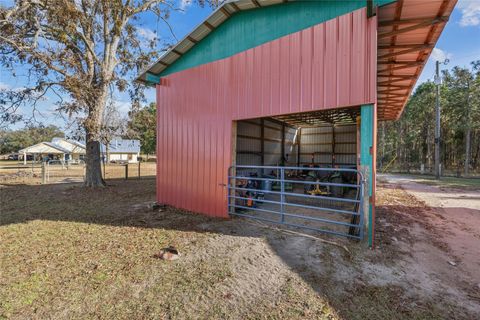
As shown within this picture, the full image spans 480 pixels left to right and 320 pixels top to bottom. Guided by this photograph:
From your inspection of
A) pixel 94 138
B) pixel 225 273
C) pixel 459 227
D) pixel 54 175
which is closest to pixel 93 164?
pixel 94 138

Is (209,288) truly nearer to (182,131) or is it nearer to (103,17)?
(182,131)

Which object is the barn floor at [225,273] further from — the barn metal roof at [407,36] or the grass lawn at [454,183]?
the grass lawn at [454,183]

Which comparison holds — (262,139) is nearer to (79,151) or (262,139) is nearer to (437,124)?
(437,124)

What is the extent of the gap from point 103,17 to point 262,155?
978cm

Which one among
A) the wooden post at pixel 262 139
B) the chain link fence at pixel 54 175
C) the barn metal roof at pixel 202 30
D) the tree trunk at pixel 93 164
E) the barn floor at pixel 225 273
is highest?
the barn metal roof at pixel 202 30

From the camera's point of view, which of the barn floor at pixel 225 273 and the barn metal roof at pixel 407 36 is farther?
the barn metal roof at pixel 407 36

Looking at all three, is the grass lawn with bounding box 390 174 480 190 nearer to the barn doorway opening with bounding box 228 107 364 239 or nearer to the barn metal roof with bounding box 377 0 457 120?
the barn doorway opening with bounding box 228 107 364 239

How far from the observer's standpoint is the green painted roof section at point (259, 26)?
4.25 metres

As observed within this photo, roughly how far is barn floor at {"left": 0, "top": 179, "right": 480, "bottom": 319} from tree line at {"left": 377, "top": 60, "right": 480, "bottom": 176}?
1952 cm

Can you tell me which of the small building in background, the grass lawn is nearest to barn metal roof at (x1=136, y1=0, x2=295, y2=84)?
the grass lawn

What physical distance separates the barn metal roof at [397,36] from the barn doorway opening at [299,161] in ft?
6.51

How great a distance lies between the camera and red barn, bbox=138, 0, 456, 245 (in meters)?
3.86

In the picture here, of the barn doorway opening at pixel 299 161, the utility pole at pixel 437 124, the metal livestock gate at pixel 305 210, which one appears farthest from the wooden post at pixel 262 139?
the utility pole at pixel 437 124

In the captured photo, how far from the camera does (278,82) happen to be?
4844 mm
